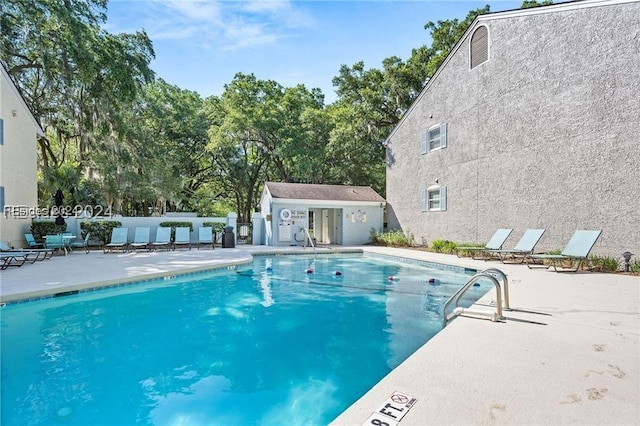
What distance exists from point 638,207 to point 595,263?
5.38 feet

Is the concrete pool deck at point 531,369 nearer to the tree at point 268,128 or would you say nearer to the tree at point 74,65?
the tree at point 74,65

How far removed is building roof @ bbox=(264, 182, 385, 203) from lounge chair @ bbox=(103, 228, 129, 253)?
674cm

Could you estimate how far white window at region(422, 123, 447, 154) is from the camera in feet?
49.3

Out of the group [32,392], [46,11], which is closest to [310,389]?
[32,392]

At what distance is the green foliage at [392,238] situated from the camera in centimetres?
1684

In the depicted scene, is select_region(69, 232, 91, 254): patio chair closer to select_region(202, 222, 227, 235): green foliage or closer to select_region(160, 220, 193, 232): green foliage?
select_region(160, 220, 193, 232): green foliage

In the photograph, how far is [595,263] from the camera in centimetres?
893

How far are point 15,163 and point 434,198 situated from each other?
55.9 feet

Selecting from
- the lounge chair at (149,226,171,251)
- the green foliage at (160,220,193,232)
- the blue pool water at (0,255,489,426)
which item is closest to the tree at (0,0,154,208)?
the green foliage at (160,220,193,232)

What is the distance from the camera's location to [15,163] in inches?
529

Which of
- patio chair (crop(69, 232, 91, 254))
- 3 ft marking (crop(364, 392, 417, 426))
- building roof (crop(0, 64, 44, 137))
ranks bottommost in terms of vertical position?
3 ft marking (crop(364, 392, 417, 426))

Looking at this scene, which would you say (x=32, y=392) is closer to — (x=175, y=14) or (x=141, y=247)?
(x=175, y=14)

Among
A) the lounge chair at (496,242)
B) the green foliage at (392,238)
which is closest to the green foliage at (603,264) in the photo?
the lounge chair at (496,242)

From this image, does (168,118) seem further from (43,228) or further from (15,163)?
(43,228)
